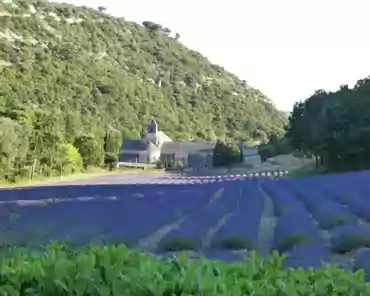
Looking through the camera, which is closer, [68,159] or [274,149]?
[68,159]

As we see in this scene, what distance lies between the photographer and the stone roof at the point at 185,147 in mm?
92375

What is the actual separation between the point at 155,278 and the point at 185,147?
9256 centimetres

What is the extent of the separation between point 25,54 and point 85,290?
7818 cm

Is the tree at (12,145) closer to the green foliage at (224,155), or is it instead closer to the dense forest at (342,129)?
the dense forest at (342,129)

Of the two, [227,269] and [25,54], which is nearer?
[227,269]

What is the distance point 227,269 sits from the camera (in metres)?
2.63

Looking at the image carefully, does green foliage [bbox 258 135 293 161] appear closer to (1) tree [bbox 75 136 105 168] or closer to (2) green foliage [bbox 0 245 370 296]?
(1) tree [bbox 75 136 105 168]

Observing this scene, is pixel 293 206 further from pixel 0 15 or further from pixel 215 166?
pixel 0 15

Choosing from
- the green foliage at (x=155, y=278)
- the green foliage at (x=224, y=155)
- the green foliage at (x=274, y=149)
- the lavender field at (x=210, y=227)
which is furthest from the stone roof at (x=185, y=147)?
the green foliage at (x=155, y=278)

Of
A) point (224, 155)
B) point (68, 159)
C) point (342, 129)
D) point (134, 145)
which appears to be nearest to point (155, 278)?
point (342, 129)

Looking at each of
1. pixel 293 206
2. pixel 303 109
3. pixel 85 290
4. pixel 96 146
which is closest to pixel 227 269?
pixel 85 290

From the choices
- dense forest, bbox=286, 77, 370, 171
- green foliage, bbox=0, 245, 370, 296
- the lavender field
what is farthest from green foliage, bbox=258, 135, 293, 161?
green foliage, bbox=0, 245, 370, 296

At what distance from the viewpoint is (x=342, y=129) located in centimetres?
3353

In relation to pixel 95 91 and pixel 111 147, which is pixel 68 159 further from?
pixel 95 91
